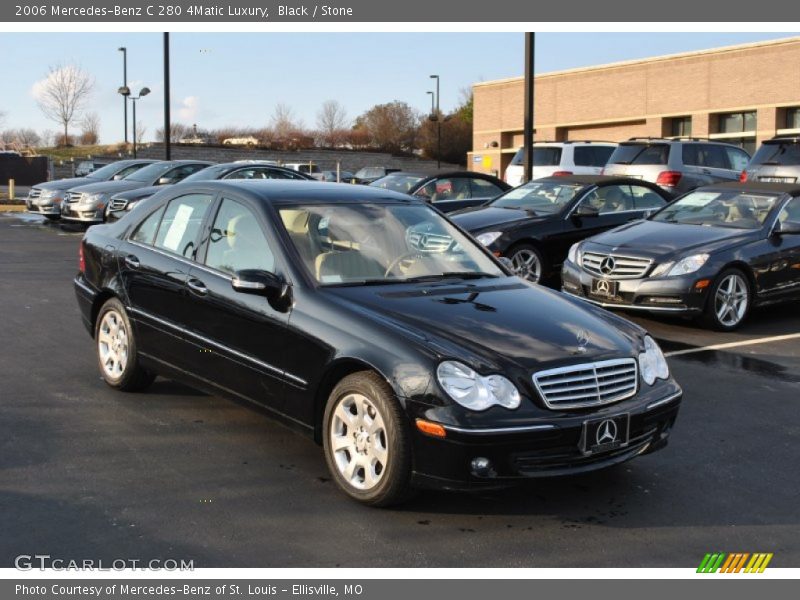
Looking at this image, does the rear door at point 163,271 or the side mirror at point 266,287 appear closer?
the side mirror at point 266,287

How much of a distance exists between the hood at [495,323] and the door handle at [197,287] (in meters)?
0.97

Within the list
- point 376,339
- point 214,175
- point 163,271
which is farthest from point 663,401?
point 214,175

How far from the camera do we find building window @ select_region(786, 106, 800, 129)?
37.7 meters

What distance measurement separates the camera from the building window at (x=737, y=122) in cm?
3952

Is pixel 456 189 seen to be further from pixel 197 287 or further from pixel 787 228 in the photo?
pixel 197 287

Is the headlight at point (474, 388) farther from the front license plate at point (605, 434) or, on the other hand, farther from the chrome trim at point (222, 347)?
the chrome trim at point (222, 347)

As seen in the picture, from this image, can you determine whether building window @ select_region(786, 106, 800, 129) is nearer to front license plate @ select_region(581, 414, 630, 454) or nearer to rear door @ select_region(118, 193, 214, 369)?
rear door @ select_region(118, 193, 214, 369)

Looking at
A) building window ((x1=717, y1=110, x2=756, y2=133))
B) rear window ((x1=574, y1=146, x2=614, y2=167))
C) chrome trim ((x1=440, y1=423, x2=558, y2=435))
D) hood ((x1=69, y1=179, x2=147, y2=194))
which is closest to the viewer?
chrome trim ((x1=440, y1=423, x2=558, y2=435))

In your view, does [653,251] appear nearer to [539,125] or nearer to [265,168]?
[265,168]

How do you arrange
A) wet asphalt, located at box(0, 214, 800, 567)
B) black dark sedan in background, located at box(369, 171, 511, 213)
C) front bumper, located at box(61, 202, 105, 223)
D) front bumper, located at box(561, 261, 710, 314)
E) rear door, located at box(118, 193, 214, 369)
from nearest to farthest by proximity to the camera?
wet asphalt, located at box(0, 214, 800, 567) → rear door, located at box(118, 193, 214, 369) → front bumper, located at box(561, 261, 710, 314) → black dark sedan in background, located at box(369, 171, 511, 213) → front bumper, located at box(61, 202, 105, 223)

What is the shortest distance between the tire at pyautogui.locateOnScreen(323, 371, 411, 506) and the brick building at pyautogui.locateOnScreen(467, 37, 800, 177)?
85.2 ft

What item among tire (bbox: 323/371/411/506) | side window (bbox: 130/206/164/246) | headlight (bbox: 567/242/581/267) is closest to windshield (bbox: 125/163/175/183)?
headlight (bbox: 567/242/581/267)

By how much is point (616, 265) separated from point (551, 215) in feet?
8.34

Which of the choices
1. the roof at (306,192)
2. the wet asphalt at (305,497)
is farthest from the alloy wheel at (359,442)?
the roof at (306,192)
